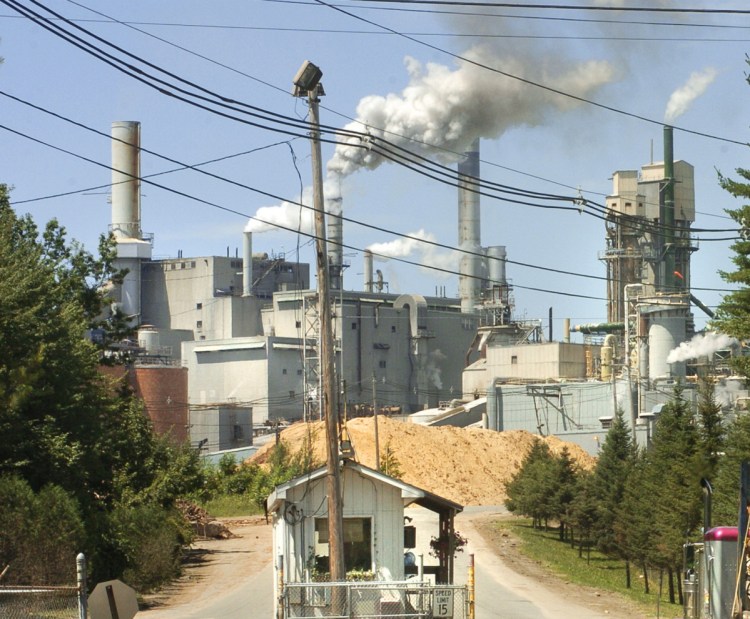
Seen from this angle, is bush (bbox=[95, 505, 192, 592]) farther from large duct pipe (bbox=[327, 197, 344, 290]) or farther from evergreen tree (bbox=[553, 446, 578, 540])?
large duct pipe (bbox=[327, 197, 344, 290])

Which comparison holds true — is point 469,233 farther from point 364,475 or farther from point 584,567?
point 364,475

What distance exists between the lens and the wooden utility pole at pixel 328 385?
71.9ft

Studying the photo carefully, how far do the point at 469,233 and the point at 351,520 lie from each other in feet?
318

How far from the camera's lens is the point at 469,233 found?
119625mm

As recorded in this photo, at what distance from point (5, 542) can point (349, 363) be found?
84.9 metres

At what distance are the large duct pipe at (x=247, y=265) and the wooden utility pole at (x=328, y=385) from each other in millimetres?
98446

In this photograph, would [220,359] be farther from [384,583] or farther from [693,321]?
[384,583]

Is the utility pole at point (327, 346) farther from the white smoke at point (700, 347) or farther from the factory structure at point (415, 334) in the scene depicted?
the white smoke at point (700, 347)

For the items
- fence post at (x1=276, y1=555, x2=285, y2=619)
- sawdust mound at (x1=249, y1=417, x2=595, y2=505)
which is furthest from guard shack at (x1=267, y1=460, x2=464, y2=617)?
sawdust mound at (x1=249, y1=417, x2=595, y2=505)

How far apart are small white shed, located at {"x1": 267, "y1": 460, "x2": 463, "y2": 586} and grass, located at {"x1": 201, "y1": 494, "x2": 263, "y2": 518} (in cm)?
4568

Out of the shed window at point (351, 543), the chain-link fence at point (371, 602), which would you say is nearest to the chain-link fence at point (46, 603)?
the shed window at point (351, 543)

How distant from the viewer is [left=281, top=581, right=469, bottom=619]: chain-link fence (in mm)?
19938

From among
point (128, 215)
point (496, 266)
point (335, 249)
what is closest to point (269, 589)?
point (335, 249)

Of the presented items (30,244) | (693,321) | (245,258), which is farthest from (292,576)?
(245,258)
